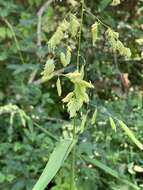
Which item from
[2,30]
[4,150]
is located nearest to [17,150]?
[4,150]

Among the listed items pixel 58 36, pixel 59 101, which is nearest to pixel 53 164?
pixel 58 36

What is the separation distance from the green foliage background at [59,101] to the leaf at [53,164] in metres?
0.59

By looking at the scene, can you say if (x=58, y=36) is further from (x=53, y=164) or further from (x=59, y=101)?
(x=59, y=101)

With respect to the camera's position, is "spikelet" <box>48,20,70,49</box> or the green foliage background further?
the green foliage background

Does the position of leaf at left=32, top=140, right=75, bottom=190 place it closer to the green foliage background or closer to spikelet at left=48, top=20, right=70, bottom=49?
spikelet at left=48, top=20, right=70, bottom=49

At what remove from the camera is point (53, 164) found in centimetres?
148

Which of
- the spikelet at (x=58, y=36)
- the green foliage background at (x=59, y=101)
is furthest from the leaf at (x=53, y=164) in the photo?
the green foliage background at (x=59, y=101)

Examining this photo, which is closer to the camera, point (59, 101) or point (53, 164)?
point (53, 164)

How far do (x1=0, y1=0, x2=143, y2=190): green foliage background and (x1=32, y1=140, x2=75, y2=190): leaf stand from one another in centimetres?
59

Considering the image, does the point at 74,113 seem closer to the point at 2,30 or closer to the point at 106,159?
the point at 106,159

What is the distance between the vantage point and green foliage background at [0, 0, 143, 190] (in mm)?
2469

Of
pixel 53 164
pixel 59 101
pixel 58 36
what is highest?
pixel 58 36

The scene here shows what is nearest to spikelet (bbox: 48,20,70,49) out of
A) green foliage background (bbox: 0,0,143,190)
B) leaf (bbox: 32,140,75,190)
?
leaf (bbox: 32,140,75,190)

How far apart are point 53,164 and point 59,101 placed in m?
1.61
